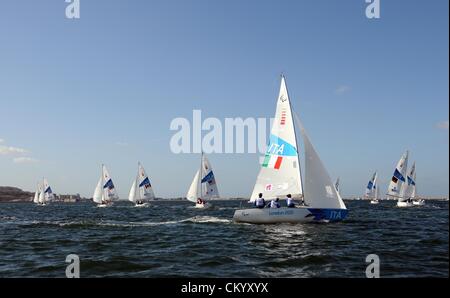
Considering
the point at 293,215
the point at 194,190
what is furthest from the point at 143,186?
the point at 293,215

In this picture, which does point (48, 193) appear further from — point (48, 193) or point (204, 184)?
point (204, 184)

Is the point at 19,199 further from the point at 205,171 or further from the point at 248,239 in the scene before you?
the point at 248,239

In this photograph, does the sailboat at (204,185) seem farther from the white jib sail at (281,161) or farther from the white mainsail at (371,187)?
the white mainsail at (371,187)

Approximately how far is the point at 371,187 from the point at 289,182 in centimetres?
8516

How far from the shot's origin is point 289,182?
2884 centimetres

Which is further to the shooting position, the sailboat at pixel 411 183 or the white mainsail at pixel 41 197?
the white mainsail at pixel 41 197

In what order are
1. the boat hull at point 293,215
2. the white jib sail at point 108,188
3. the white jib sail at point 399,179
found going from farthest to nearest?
the white jib sail at point 108,188 < the white jib sail at point 399,179 < the boat hull at point 293,215

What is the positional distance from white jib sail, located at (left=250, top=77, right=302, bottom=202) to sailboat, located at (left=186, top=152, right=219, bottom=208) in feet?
107

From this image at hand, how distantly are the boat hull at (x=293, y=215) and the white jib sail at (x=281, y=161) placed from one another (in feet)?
7.53

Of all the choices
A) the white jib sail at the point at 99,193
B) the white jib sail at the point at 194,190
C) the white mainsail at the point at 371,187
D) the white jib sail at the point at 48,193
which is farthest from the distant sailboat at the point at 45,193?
the white mainsail at the point at 371,187

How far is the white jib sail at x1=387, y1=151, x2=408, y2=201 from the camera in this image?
6886 cm

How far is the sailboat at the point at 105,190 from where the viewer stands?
82500 mm
